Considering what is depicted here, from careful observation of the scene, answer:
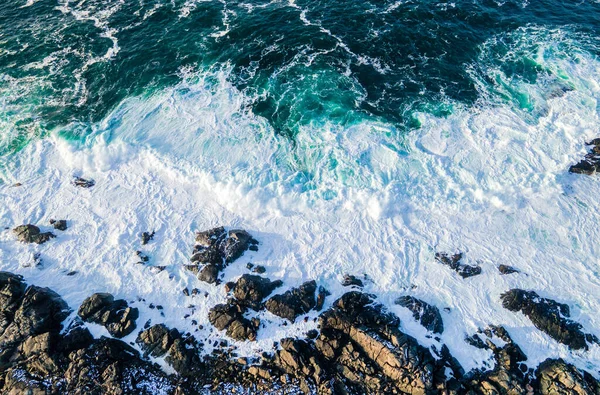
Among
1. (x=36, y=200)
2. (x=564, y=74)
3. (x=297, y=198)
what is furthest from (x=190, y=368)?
(x=564, y=74)

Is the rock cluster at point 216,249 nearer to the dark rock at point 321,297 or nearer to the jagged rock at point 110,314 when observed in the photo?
the jagged rock at point 110,314

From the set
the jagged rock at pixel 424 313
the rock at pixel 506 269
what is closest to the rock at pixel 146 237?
the jagged rock at pixel 424 313

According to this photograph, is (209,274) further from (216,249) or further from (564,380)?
(564,380)

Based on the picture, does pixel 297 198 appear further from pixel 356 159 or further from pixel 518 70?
pixel 518 70

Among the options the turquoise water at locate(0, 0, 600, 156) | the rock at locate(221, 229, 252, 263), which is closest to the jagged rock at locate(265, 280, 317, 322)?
the rock at locate(221, 229, 252, 263)

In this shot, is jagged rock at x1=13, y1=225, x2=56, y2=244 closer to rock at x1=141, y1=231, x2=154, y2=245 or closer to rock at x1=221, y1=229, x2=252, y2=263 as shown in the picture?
rock at x1=141, y1=231, x2=154, y2=245

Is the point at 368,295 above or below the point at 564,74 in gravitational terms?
below
